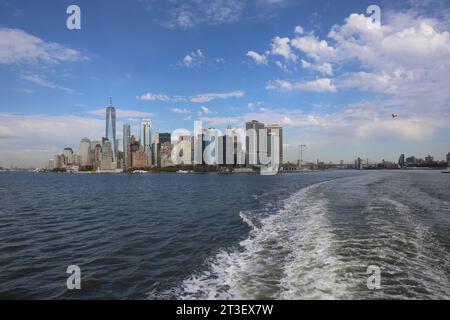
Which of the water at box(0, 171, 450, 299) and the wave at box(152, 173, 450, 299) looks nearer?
the wave at box(152, 173, 450, 299)

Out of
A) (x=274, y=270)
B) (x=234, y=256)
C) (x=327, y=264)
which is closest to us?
(x=274, y=270)

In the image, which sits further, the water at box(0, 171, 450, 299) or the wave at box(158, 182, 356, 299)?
the water at box(0, 171, 450, 299)

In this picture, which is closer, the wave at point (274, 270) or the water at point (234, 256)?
the wave at point (274, 270)

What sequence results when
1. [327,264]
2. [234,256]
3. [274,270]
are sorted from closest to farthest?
1. [274,270]
2. [327,264]
3. [234,256]

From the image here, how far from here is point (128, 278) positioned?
10641 mm

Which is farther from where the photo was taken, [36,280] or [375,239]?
[375,239]

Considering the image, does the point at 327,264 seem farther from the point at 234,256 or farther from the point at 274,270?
the point at 234,256

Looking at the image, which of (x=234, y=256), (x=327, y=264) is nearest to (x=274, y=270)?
(x=327, y=264)

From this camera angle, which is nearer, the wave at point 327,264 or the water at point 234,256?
the wave at point 327,264

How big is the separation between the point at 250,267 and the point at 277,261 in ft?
4.09
